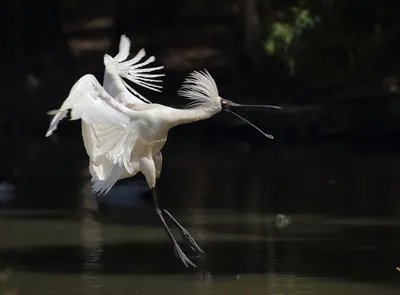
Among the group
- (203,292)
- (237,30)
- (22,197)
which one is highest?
(237,30)

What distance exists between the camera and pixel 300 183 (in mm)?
22266

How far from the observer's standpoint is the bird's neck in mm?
12375

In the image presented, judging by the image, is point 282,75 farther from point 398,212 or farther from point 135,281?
point 135,281

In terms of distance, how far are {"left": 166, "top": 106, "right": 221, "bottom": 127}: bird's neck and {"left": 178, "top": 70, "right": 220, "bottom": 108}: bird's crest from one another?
0.05 metres

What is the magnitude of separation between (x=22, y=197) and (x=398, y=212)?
6247 mm

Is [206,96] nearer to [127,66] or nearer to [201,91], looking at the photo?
[201,91]

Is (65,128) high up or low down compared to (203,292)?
up

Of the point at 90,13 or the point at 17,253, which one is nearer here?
the point at 17,253

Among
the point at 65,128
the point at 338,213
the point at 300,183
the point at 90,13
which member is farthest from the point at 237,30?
the point at 338,213

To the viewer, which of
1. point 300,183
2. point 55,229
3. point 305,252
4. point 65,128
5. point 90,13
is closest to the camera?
point 305,252

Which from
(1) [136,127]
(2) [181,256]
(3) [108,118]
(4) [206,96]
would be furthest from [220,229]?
(3) [108,118]

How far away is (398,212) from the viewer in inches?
703

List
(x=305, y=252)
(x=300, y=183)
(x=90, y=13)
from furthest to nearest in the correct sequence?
(x=90, y=13), (x=300, y=183), (x=305, y=252)

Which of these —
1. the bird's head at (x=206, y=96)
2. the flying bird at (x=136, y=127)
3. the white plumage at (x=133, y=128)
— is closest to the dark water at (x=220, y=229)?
the flying bird at (x=136, y=127)
